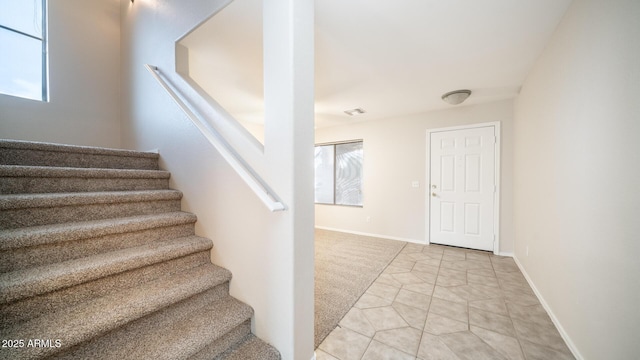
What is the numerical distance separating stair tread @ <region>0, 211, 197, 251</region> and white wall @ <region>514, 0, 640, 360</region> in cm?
265

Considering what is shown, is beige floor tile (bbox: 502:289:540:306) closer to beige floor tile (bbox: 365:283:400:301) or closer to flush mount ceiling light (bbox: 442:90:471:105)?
beige floor tile (bbox: 365:283:400:301)

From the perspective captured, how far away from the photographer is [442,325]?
1.72 m

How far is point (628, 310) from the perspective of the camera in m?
1.02

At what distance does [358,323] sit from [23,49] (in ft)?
15.2

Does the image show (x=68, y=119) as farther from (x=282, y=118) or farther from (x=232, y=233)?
(x=282, y=118)

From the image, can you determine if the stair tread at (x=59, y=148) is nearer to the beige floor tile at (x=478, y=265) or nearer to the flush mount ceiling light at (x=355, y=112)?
the flush mount ceiling light at (x=355, y=112)

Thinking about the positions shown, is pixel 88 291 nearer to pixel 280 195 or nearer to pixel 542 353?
pixel 280 195

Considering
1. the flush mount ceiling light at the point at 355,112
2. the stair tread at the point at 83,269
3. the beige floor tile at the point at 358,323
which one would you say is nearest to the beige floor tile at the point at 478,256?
the beige floor tile at the point at 358,323

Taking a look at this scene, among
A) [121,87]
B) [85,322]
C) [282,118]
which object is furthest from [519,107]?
[121,87]

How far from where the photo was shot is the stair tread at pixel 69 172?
1.34 metres

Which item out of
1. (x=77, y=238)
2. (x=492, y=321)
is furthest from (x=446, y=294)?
(x=77, y=238)

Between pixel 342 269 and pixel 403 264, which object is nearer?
pixel 342 269

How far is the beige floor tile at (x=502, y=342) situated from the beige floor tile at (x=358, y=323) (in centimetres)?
80

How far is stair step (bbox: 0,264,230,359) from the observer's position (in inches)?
33.9
